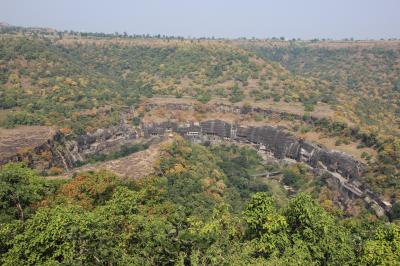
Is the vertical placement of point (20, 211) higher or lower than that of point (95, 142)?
higher

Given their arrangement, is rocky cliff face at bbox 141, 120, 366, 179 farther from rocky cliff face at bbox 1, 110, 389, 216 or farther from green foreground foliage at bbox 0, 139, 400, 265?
green foreground foliage at bbox 0, 139, 400, 265

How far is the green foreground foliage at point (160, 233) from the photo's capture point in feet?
57.0

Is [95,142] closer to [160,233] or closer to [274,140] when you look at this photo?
[274,140]

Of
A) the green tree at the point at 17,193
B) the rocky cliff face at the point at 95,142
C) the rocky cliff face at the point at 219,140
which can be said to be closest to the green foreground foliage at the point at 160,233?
the green tree at the point at 17,193

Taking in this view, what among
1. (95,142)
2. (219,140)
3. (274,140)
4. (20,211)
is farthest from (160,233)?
(219,140)

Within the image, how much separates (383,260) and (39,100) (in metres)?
58.0

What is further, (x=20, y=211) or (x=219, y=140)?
(x=219, y=140)

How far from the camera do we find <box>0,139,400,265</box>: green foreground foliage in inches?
684

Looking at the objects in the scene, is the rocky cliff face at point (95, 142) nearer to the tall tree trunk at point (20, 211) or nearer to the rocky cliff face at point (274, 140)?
the rocky cliff face at point (274, 140)

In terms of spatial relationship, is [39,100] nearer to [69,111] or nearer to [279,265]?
[69,111]

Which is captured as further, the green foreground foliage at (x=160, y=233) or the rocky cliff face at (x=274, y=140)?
the rocky cliff face at (x=274, y=140)

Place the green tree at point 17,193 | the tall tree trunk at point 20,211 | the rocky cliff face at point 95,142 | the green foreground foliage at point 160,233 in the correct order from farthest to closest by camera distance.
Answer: the rocky cliff face at point 95,142 → the green tree at point 17,193 → the tall tree trunk at point 20,211 → the green foreground foliage at point 160,233

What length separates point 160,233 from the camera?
19.2m

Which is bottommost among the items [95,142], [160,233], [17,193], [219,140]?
[219,140]
